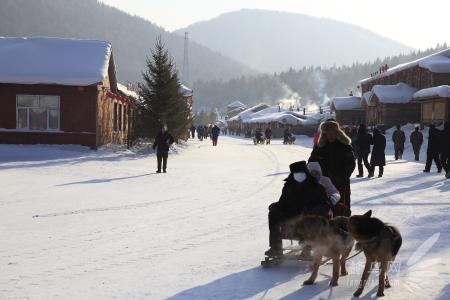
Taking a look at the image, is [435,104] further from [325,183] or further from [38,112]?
[325,183]

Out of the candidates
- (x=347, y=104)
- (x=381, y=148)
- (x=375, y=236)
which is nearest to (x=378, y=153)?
(x=381, y=148)

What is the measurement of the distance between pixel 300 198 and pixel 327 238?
22.6 inches

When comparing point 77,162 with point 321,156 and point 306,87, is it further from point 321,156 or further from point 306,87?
point 306,87

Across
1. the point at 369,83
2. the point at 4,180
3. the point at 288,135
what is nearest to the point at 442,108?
the point at 288,135

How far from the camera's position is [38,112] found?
23.6 m

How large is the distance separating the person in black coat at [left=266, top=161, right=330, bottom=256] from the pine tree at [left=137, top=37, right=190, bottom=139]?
2098 centimetres

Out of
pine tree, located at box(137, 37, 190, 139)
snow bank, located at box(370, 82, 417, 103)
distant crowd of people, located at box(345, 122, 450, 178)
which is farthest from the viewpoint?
snow bank, located at box(370, 82, 417, 103)

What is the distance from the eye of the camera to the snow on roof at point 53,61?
22703mm

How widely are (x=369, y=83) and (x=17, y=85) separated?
4567cm

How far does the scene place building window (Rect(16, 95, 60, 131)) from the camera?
23.4m

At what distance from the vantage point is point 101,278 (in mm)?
5293

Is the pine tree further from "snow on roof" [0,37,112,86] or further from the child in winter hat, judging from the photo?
the child in winter hat

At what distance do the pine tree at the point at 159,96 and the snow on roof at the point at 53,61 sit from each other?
7.96ft

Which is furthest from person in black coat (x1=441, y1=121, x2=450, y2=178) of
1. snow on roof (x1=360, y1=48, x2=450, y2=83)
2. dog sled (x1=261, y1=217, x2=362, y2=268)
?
snow on roof (x1=360, y1=48, x2=450, y2=83)
